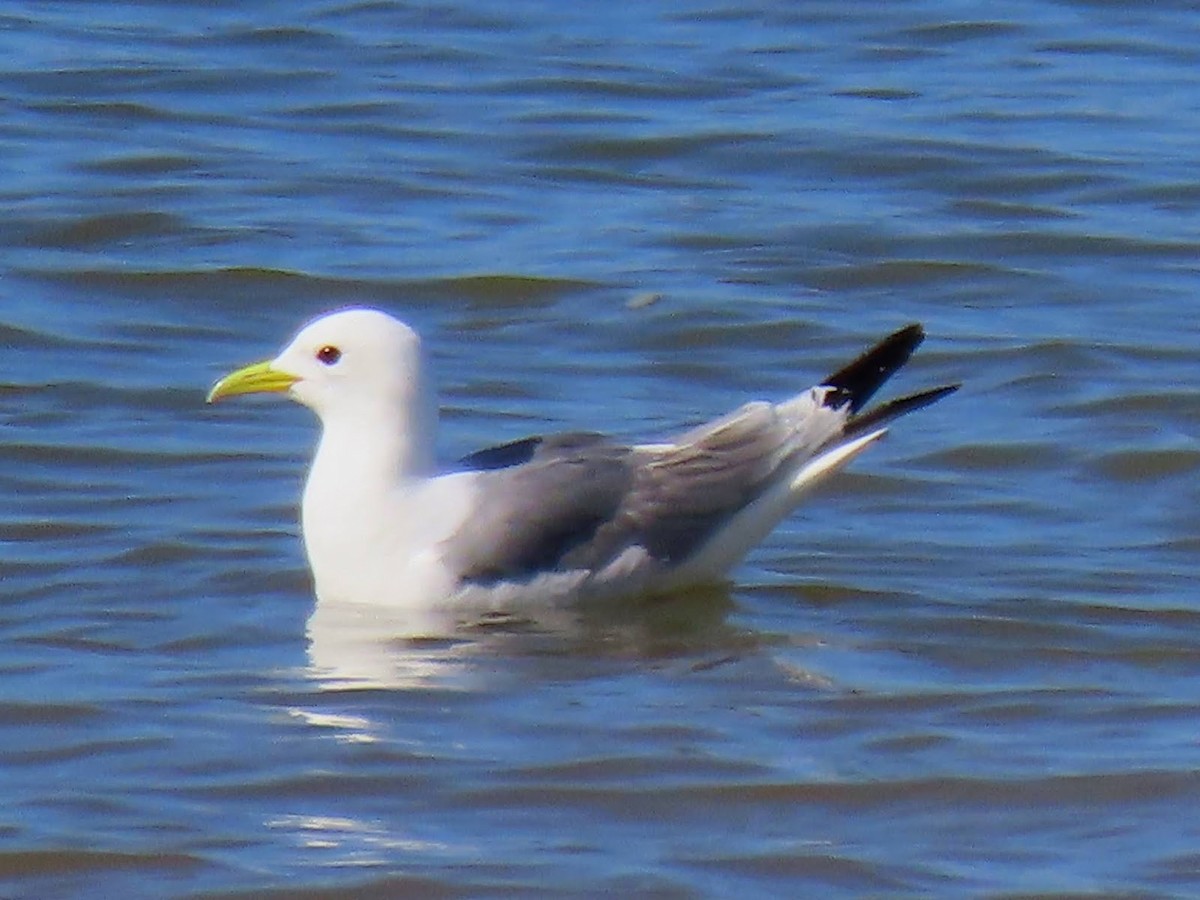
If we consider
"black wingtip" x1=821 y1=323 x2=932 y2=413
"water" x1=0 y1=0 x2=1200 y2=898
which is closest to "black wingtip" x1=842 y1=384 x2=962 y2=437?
"black wingtip" x1=821 y1=323 x2=932 y2=413

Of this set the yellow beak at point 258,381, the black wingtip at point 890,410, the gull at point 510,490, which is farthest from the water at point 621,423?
the yellow beak at point 258,381

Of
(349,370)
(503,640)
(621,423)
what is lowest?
(503,640)

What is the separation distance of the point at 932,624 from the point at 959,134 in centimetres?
608

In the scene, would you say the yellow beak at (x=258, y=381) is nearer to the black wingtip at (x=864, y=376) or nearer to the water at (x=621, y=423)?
the water at (x=621, y=423)

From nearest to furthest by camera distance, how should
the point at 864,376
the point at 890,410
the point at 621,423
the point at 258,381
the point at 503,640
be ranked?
1. the point at 503,640
2. the point at 258,381
3. the point at 890,410
4. the point at 864,376
5. the point at 621,423

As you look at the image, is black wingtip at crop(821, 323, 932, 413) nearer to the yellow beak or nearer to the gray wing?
the gray wing

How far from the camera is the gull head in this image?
802cm

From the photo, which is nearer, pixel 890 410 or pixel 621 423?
pixel 890 410

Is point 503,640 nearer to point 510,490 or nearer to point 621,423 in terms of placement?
point 510,490

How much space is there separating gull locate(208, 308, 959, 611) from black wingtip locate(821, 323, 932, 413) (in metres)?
0.04

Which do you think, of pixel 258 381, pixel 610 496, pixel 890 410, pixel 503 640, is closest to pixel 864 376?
pixel 890 410

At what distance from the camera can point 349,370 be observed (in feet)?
26.4

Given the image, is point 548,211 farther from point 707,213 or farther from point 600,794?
point 600,794

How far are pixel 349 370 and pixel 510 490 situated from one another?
57 cm
